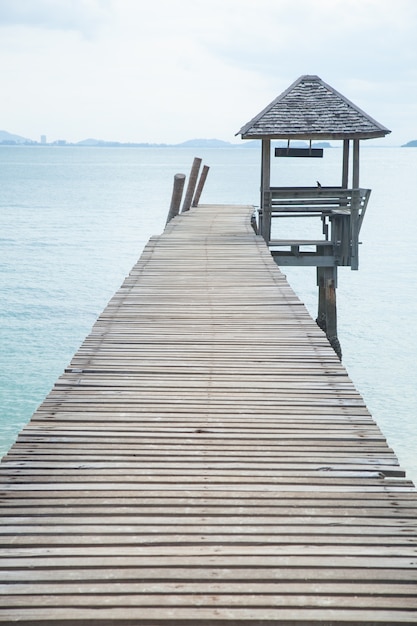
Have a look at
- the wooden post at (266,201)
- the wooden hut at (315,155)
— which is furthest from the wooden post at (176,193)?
the wooden post at (266,201)

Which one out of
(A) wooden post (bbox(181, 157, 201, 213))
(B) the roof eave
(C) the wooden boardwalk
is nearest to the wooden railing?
(B) the roof eave

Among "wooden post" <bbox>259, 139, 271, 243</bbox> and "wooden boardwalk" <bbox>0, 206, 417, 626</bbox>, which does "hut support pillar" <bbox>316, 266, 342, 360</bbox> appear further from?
"wooden boardwalk" <bbox>0, 206, 417, 626</bbox>

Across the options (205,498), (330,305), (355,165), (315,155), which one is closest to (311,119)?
(315,155)

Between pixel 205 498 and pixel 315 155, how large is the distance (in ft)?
41.2

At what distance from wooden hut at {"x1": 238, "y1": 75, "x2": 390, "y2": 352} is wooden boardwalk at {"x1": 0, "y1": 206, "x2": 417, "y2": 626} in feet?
28.0

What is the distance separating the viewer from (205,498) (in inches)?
154

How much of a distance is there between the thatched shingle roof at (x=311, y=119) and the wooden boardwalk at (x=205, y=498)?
8.94 m

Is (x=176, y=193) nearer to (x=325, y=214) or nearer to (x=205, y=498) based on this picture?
(x=325, y=214)

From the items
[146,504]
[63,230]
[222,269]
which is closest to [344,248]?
[222,269]

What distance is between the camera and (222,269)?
36.3ft

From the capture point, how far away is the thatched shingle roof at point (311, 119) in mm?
15055

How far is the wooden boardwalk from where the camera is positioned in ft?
10.2

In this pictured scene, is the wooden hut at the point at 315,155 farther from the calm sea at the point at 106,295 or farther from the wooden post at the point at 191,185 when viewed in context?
the wooden post at the point at 191,185

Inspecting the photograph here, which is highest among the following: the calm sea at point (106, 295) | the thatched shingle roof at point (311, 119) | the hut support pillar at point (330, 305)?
the thatched shingle roof at point (311, 119)
